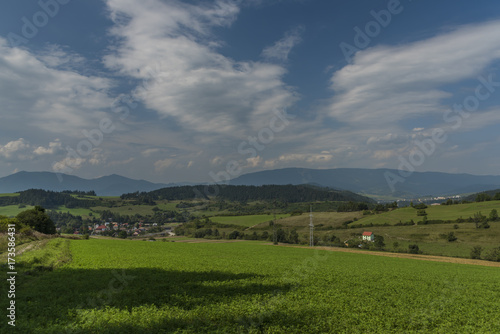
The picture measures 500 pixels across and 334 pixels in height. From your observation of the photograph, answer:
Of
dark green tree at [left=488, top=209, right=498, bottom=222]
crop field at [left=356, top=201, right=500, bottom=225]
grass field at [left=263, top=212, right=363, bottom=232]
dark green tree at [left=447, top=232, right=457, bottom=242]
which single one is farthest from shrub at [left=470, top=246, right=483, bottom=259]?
grass field at [left=263, top=212, right=363, bottom=232]

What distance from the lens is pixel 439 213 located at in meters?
112

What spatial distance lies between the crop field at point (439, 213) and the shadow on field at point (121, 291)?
349ft

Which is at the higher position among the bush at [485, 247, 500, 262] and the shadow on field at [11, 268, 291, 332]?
the shadow on field at [11, 268, 291, 332]

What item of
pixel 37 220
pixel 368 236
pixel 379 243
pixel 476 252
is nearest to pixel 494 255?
pixel 476 252

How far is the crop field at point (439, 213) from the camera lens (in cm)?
10369

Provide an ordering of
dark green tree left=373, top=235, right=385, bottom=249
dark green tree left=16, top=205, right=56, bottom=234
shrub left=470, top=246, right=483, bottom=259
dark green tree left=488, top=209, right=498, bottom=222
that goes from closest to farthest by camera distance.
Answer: shrub left=470, top=246, right=483, bottom=259
dark green tree left=16, top=205, right=56, bottom=234
dark green tree left=373, top=235, right=385, bottom=249
dark green tree left=488, top=209, right=498, bottom=222

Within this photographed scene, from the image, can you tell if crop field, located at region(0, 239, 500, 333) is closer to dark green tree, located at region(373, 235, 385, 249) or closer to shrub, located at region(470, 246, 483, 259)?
shrub, located at region(470, 246, 483, 259)

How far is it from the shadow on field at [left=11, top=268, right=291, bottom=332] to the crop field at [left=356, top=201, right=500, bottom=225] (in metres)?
107

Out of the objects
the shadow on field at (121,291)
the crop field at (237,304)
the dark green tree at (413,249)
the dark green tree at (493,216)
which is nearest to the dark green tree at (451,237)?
the dark green tree at (413,249)

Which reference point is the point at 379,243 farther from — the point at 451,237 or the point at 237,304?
the point at 237,304

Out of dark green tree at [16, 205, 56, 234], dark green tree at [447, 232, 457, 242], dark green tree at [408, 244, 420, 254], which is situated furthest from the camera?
dark green tree at [447, 232, 457, 242]

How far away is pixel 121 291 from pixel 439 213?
129 m

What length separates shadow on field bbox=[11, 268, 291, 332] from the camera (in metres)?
14.0

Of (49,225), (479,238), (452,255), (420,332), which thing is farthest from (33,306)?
(479,238)
